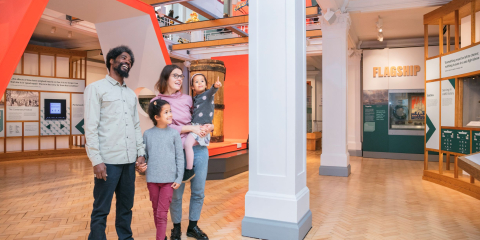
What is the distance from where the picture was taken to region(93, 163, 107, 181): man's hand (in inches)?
90.9

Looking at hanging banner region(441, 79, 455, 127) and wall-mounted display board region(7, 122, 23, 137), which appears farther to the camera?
wall-mounted display board region(7, 122, 23, 137)

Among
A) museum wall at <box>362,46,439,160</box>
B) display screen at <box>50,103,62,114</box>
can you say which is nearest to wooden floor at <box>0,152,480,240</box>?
museum wall at <box>362,46,439,160</box>

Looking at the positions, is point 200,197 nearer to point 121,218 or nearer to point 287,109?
point 121,218

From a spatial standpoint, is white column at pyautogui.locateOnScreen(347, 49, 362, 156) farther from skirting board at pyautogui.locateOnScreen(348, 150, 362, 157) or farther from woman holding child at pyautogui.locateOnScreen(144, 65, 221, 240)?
woman holding child at pyautogui.locateOnScreen(144, 65, 221, 240)

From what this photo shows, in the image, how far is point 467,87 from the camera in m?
5.44

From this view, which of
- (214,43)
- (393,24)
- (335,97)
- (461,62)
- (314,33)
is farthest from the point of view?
(214,43)

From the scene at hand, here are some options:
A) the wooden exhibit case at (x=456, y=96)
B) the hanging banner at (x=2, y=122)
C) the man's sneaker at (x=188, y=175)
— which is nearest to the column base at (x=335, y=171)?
the wooden exhibit case at (x=456, y=96)

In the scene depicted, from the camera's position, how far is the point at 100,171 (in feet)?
7.60

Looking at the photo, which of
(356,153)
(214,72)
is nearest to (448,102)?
(214,72)

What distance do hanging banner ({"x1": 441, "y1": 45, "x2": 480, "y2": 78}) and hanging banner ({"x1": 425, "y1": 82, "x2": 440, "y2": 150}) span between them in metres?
0.35

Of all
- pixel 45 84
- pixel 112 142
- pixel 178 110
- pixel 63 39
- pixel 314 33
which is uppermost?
pixel 63 39

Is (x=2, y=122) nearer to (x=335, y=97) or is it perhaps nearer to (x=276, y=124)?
(x=335, y=97)

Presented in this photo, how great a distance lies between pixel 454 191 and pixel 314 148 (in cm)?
718

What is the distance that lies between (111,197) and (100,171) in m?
0.29
